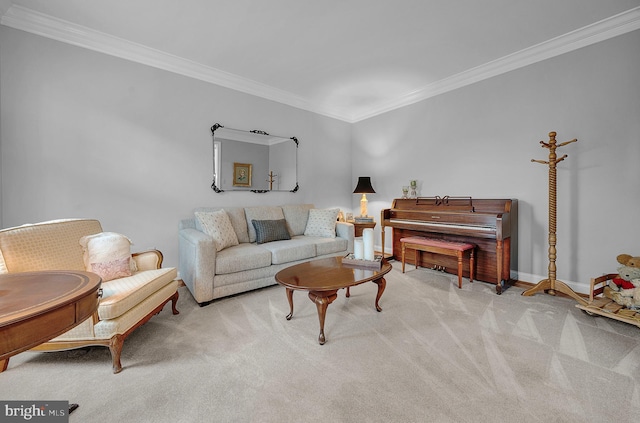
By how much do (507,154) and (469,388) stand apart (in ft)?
9.60

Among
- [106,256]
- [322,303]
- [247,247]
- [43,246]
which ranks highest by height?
[43,246]

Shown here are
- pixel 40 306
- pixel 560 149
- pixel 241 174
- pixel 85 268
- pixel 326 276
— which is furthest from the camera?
pixel 241 174

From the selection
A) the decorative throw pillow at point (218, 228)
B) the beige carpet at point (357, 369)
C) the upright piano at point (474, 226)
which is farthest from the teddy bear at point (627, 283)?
the decorative throw pillow at point (218, 228)

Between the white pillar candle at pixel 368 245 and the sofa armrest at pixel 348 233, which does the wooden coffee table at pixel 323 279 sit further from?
the sofa armrest at pixel 348 233

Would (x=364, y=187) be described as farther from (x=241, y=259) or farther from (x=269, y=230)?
(x=241, y=259)

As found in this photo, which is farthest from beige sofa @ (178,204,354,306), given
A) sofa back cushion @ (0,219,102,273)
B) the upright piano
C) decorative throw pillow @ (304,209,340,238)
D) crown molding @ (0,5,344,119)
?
crown molding @ (0,5,344,119)

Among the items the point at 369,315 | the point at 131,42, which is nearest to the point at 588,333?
the point at 369,315

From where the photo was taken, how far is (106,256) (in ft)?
6.69

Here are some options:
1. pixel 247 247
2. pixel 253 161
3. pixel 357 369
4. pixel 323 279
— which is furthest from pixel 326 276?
pixel 253 161

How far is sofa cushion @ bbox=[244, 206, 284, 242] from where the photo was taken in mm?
3639

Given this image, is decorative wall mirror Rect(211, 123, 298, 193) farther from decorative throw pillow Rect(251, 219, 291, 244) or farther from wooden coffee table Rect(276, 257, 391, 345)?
wooden coffee table Rect(276, 257, 391, 345)

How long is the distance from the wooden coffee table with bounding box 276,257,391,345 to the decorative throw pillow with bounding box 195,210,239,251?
112cm

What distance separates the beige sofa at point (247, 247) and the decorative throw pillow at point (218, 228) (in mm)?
11

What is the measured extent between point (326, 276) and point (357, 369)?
0.71 metres
